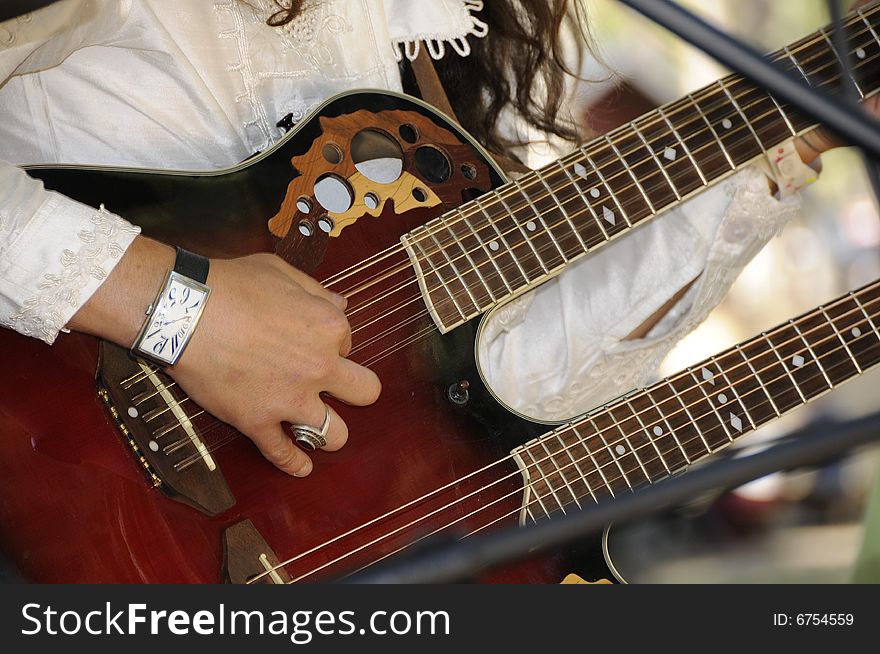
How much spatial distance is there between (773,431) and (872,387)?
1.14ft

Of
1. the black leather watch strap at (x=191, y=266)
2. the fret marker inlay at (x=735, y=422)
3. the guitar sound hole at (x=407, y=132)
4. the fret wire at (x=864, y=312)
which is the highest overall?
the black leather watch strap at (x=191, y=266)

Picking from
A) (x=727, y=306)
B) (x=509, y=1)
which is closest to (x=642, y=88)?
(x=727, y=306)

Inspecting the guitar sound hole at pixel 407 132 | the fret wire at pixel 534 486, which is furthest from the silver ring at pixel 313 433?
the guitar sound hole at pixel 407 132

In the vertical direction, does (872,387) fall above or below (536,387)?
below

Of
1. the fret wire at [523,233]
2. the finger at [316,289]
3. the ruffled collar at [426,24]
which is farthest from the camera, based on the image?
the ruffled collar at [426,24]

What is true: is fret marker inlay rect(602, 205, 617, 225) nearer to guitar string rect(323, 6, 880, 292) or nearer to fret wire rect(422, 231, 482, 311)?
guitar string rect(323, 6, 880, 292)

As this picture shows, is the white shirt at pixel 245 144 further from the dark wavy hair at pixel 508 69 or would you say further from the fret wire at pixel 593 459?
the fret wire at pixel 593 459

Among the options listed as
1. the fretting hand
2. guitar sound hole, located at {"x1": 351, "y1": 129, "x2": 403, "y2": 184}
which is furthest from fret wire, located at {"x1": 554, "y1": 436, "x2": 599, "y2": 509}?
guitar sound hole, located at {"x1": 351, "y1": 129, "x2": 403, "y2": 184}

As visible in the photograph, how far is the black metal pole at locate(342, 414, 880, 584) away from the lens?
0.32 m

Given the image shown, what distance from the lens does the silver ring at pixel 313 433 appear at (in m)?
0.72

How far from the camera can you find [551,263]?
2.77ft

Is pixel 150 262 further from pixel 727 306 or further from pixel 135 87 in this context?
pixel 727 306

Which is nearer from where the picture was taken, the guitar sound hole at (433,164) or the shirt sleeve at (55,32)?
the shirt sleeve at (55,32)

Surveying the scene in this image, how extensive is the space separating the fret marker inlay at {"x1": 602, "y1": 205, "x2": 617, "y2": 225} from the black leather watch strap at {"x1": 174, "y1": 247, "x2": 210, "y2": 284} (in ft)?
1.40
